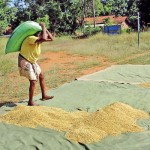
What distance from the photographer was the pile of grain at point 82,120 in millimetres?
3850

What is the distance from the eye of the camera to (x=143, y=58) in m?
11.4

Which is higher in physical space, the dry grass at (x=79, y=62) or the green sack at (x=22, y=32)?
the green sack at (x=22, y=32)

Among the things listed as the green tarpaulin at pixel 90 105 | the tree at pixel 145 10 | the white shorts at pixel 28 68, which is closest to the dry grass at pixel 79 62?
the green tarpaulin at pixel 90 105

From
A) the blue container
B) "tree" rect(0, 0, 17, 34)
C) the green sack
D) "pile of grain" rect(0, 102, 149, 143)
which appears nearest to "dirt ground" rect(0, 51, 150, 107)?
the green sack

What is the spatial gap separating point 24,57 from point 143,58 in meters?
6.87

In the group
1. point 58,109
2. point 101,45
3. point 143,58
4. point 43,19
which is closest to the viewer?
point 58,109

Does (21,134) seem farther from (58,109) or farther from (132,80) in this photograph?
(132,80)

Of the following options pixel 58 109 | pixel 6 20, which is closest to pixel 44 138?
pixel 58 109

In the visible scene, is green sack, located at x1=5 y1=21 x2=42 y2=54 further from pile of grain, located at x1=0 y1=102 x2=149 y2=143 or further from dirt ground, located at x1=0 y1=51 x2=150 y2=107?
dirt ground, located at x1=0 y1=51 x2=150 y2=107

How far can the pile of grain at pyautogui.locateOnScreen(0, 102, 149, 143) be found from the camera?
152 inches

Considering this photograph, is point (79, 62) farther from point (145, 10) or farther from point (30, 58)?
point (145, 10)

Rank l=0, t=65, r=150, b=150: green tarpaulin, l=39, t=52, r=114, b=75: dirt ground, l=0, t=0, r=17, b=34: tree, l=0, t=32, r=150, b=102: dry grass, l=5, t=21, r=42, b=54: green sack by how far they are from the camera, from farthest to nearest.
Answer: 1. l=0, t=0, r=17, b=34: tree
2. l=39, t=52, r=114, b=75: dirt ground
3. l=0, t=32, r=150, b=102: dry grass
4. l=5, t=21, r=42, b=54: green sack
5. l=0, t=65, r=150, b=150: green tarpaulin

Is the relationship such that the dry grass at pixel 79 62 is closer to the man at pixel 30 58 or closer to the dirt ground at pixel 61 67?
the dirt ground at pixel 61 67

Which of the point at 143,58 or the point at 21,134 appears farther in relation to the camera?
the point at 143,58
